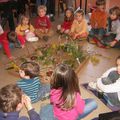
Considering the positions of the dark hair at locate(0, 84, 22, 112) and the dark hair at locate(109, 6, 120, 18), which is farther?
the dark hair at locate(109, 6, 120, 18)

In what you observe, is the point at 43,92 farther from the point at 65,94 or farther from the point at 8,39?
the point at 8,39

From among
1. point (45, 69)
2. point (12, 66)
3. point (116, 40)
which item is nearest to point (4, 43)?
point (12, 66)

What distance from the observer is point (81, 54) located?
12.0 feet

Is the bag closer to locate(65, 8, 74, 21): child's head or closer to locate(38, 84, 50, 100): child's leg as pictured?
locate(38, 84, 50, 100): child's leg

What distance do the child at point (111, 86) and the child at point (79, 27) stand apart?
172cm

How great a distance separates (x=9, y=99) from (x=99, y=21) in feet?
9.94

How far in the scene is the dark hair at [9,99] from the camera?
1933 mm

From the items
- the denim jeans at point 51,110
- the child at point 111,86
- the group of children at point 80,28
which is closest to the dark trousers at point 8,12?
the group of children at point 80,28

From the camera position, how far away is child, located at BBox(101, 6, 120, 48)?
4227mm

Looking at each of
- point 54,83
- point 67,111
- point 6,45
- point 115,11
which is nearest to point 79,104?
point 67,111

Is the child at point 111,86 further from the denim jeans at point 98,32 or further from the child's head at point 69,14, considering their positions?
the child's head at point 69,14

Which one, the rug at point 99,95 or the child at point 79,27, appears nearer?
the rug at point 99,95

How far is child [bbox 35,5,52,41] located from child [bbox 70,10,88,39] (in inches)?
15.9

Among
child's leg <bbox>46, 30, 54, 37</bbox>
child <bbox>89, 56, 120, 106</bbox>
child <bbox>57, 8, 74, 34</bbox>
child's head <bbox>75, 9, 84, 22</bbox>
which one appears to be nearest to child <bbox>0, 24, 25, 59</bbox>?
child's leg <bbox>46, 30, 54, 37</bbox>
